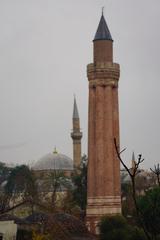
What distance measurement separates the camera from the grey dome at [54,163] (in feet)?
260

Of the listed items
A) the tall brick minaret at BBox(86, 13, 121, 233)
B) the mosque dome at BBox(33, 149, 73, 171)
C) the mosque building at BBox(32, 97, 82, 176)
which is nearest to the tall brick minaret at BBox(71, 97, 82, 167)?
the mosque building at BBox(32, 97, 82, 176)

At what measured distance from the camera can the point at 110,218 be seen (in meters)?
30.2

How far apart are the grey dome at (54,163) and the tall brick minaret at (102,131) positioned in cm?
3872

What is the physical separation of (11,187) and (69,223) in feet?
94.0

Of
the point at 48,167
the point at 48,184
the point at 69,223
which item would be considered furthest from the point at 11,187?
the point at 69,223

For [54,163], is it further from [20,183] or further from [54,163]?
[20,183]

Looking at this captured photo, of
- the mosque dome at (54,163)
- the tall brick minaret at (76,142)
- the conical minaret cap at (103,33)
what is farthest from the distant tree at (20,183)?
the mosque dome at (54,163)

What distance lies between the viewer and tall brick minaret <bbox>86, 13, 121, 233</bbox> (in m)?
38.5

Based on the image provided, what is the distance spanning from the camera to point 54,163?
80188 mm

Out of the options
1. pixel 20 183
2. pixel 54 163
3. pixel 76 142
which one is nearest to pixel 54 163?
pixel 54 163

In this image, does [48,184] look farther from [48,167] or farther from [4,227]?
[4,227]

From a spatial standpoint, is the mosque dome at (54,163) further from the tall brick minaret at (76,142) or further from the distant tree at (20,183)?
the distant tree at (20,183)

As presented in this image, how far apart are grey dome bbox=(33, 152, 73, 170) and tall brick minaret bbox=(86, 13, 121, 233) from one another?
38.7m

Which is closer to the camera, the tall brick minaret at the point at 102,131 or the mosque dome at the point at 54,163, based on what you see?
the tall brick minaret at the point at 102,131
